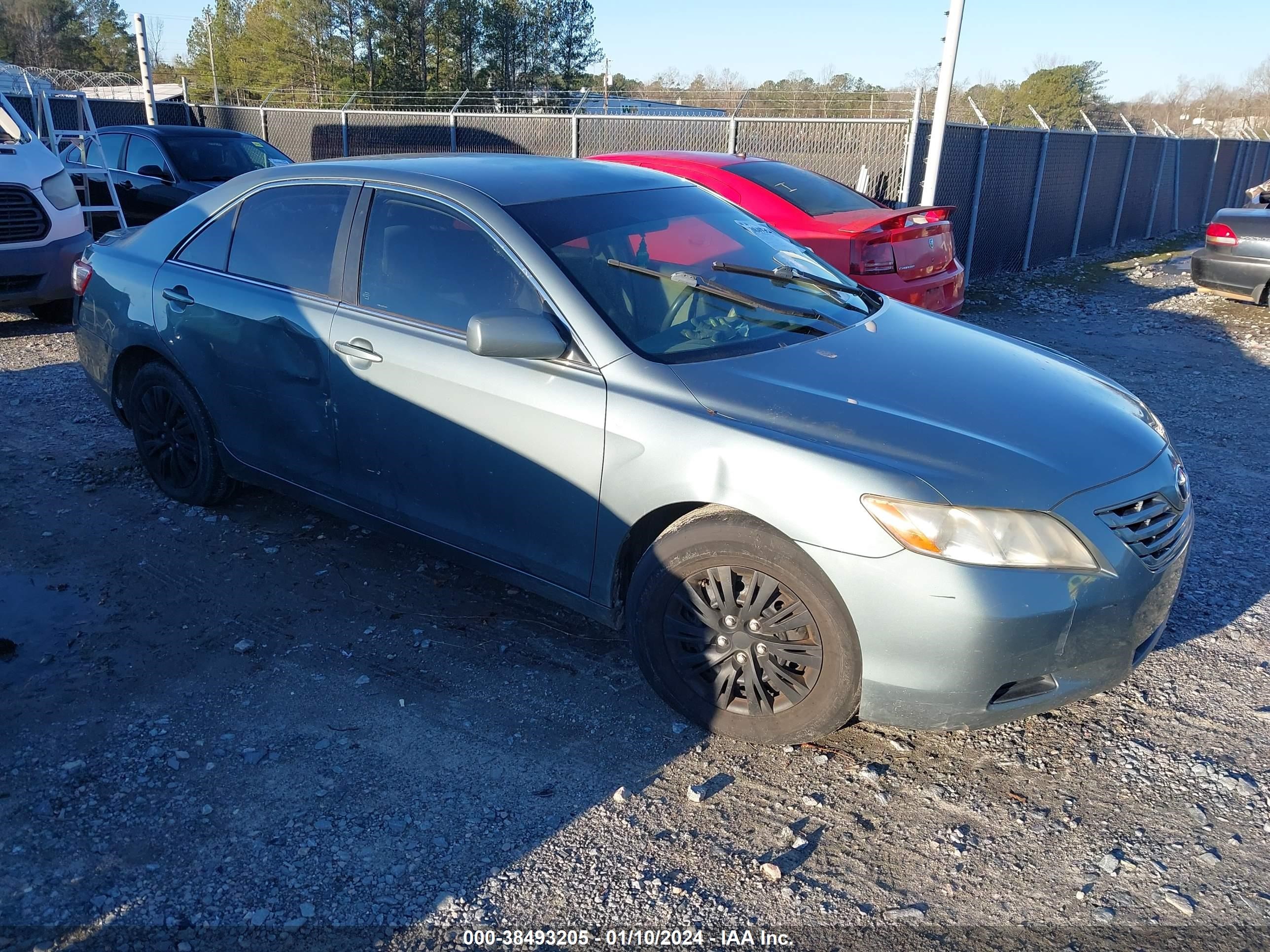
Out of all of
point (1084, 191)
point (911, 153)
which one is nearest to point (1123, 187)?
point (1084, 191)

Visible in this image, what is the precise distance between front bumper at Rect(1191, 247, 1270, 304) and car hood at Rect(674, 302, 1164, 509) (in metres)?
8.58

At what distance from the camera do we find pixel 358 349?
3.79 metres

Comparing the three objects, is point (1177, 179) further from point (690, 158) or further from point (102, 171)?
point (102, 171)

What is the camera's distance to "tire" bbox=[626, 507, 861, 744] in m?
2.88

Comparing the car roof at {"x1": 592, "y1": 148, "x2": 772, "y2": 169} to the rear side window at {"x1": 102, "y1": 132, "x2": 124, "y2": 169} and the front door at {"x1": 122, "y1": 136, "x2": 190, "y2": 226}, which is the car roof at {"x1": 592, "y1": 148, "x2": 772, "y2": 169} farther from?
the rear side window at {"x1": 102, "y1": 132, "x2": 124, "y2": 169}

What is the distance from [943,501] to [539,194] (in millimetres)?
1983

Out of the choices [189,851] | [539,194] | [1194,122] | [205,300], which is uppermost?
[1194,122]

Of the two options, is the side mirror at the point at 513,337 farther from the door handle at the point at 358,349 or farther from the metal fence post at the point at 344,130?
the metal fence post at the point at 344,130

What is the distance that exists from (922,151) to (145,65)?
13436mm

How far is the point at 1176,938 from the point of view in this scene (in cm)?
242

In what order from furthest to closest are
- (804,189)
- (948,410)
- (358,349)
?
(804,189)
(358,349)
(948,410)

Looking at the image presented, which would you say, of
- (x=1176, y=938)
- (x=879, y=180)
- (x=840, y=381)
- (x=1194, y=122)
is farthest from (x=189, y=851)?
(x=1194, y=122)

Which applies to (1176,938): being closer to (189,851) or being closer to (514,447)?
(514,447)

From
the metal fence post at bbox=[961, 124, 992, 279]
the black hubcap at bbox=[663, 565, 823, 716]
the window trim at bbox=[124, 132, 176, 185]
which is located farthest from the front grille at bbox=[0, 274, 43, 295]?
the metal fence post at bbox=[961, 124, 992, 279]
